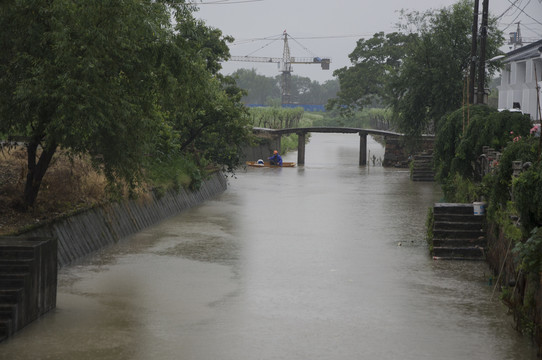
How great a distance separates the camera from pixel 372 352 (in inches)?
546

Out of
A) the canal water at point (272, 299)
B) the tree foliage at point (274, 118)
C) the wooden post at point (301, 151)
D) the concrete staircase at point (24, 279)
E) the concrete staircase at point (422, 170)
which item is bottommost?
the canal water at point (272, 299)

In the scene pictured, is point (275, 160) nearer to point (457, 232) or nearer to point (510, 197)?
point (457, 232)

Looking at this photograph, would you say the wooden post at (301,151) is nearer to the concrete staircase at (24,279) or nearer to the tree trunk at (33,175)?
the tree trunk at (33,175)

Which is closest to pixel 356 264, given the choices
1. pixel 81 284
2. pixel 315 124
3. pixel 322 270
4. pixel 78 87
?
pixel 322 270

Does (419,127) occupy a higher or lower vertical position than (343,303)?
higher

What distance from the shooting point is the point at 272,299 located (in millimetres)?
17734

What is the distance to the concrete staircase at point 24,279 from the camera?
45.6 ft

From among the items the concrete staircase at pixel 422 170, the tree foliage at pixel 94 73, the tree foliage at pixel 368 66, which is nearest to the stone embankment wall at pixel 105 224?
the tree foliage at pixel 94 73

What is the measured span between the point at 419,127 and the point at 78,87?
118 feet

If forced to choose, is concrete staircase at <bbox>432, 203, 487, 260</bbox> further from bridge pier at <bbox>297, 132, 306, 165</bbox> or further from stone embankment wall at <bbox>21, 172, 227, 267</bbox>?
bridge pier at <bbox>297, 132, 306, 165</bbox>

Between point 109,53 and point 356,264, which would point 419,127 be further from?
point 109,53

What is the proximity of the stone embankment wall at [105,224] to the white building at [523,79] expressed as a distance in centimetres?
2602

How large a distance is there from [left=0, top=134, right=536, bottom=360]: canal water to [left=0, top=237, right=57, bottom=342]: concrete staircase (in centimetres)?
28

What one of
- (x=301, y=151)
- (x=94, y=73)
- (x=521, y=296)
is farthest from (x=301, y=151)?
(x=521, y=296)
